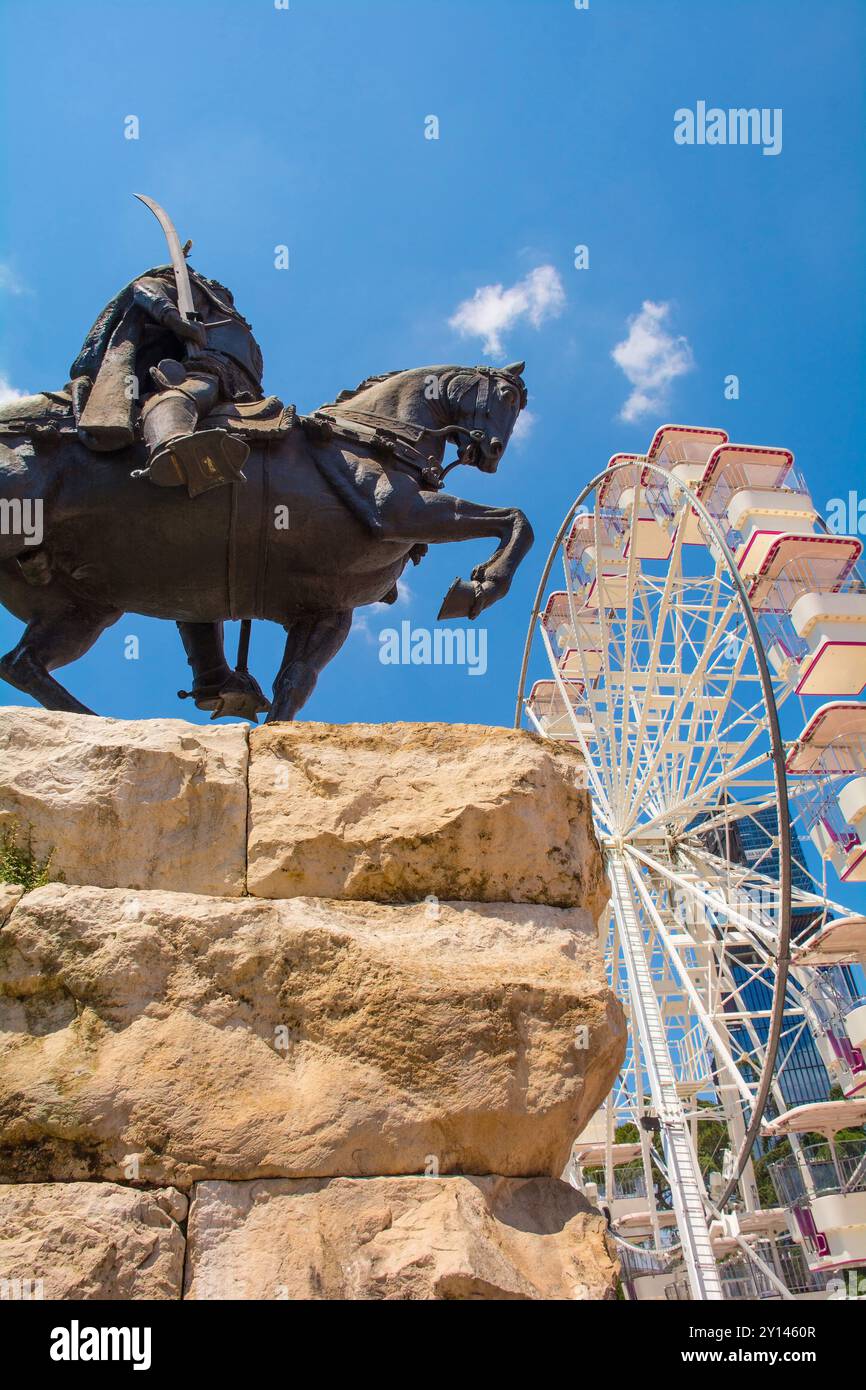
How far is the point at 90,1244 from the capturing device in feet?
11.1

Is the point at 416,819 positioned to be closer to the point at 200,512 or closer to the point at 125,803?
the point at 125,803

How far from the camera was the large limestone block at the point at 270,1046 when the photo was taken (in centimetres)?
366

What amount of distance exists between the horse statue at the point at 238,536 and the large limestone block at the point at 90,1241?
3283 millimetres

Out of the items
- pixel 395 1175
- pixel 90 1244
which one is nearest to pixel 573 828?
pixel 395 1175

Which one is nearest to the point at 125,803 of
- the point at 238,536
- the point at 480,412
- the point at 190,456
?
the point at 190,456

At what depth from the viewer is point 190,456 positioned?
19.7 ft

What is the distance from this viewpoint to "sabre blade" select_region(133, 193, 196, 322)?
24.0 feet

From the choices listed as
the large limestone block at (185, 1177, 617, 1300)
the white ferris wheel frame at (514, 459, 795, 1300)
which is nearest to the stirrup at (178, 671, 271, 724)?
the large limestone block at (185, 1177, 617, 1300)

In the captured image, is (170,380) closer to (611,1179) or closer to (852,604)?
(852,604)

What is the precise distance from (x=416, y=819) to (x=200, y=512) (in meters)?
2.85

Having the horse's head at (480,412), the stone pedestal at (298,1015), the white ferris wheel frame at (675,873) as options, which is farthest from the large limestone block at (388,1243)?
the white ferris wheel frame at (675,873)

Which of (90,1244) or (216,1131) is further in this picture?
(216,1131)

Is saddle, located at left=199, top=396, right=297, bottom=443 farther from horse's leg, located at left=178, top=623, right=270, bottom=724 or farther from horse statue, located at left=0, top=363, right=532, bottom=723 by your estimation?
horse's leg, located at left=178, top=623, right=270, bottom=724
